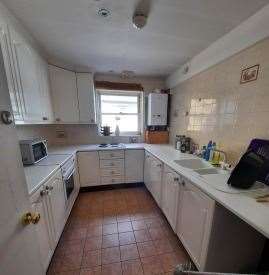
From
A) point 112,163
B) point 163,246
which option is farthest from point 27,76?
point 163,246

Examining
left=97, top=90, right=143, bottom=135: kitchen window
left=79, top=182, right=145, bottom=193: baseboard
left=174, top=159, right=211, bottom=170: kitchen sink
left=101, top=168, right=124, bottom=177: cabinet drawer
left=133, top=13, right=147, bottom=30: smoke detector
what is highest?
left=133, top=13, right=147, bottom=30: smoke detector

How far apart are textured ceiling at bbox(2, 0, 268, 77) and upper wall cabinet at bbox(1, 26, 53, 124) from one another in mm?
202

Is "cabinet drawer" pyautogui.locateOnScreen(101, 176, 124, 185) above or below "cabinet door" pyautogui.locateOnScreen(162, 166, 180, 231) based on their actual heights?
below

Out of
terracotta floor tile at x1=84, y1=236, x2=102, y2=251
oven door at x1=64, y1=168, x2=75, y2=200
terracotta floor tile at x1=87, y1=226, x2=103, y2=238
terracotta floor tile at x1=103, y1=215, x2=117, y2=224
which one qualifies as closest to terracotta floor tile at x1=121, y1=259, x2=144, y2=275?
terracotta floor tile at x1=84, y1=236, x2=102, y2=251

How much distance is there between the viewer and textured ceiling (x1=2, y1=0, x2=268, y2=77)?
1118mm

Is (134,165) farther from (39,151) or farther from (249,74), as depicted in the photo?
(249,74)

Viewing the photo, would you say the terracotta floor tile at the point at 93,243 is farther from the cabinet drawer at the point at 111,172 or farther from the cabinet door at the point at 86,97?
the cabinet door at the point at 86,97

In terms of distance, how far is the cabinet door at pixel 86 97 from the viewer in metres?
2.50

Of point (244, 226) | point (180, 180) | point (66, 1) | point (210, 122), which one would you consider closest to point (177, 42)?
point (210, 122)

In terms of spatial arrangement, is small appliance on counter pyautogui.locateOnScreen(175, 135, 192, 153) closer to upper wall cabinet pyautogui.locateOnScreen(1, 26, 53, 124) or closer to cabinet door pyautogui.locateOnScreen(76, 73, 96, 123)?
cabinet door pyautogui.locateOnScreen(76, 73, 96, 123)

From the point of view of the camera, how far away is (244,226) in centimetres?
103

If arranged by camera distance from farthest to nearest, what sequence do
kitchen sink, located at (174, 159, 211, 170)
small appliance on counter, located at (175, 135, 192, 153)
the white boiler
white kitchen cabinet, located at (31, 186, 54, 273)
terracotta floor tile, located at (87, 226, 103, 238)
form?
the white boiler
small appliance on counter, located at (175, 135, 192, 153)
kitchen sink, located at (174, 159, 211, 170)
terracotta floor tile, located at (87, 226, 103, 238)
white kitchen cabinet, located at (31, 186, 54, 273)

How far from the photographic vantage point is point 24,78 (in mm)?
1438

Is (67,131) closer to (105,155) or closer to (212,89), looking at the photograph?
(105,155)
